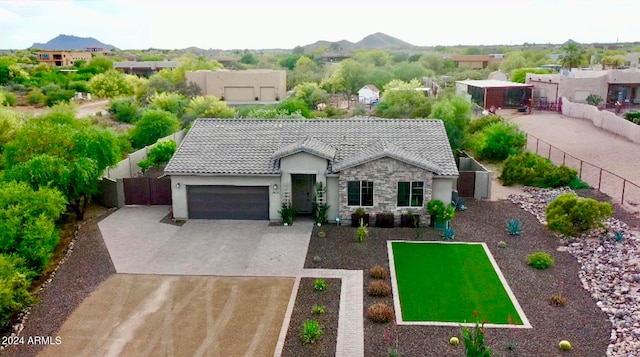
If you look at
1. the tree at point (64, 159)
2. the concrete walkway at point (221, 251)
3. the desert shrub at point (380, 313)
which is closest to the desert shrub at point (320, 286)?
the concrete walkway at point (221, 251)

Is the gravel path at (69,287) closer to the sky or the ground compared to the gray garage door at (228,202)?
closer to the ground

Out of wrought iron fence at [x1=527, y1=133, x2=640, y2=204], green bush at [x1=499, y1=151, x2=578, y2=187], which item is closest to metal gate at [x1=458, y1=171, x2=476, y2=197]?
green bush at [x1=499, y1=151, x2=578, y2=187]

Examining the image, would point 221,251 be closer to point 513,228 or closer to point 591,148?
point 513,228

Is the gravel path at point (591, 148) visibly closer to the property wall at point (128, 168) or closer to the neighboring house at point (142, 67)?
the property wall at point (128, 168)

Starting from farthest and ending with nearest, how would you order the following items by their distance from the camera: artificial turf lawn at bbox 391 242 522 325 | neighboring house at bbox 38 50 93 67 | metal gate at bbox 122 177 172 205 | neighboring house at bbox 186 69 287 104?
neighboring house at bbox 38 50 93 67
neighboring house at bbox 186 69 287 104
metal gate at bbox 122 177 172 205
artificial turf lawn at bbox 391 242 522 325

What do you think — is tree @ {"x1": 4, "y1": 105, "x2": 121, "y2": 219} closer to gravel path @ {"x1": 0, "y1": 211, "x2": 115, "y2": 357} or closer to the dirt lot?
gravel path @ {"x1": 0, "y1": 211, "x2": 115, "y2": 357}

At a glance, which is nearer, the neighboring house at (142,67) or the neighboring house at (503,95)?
the neighboring house at (503,95)
